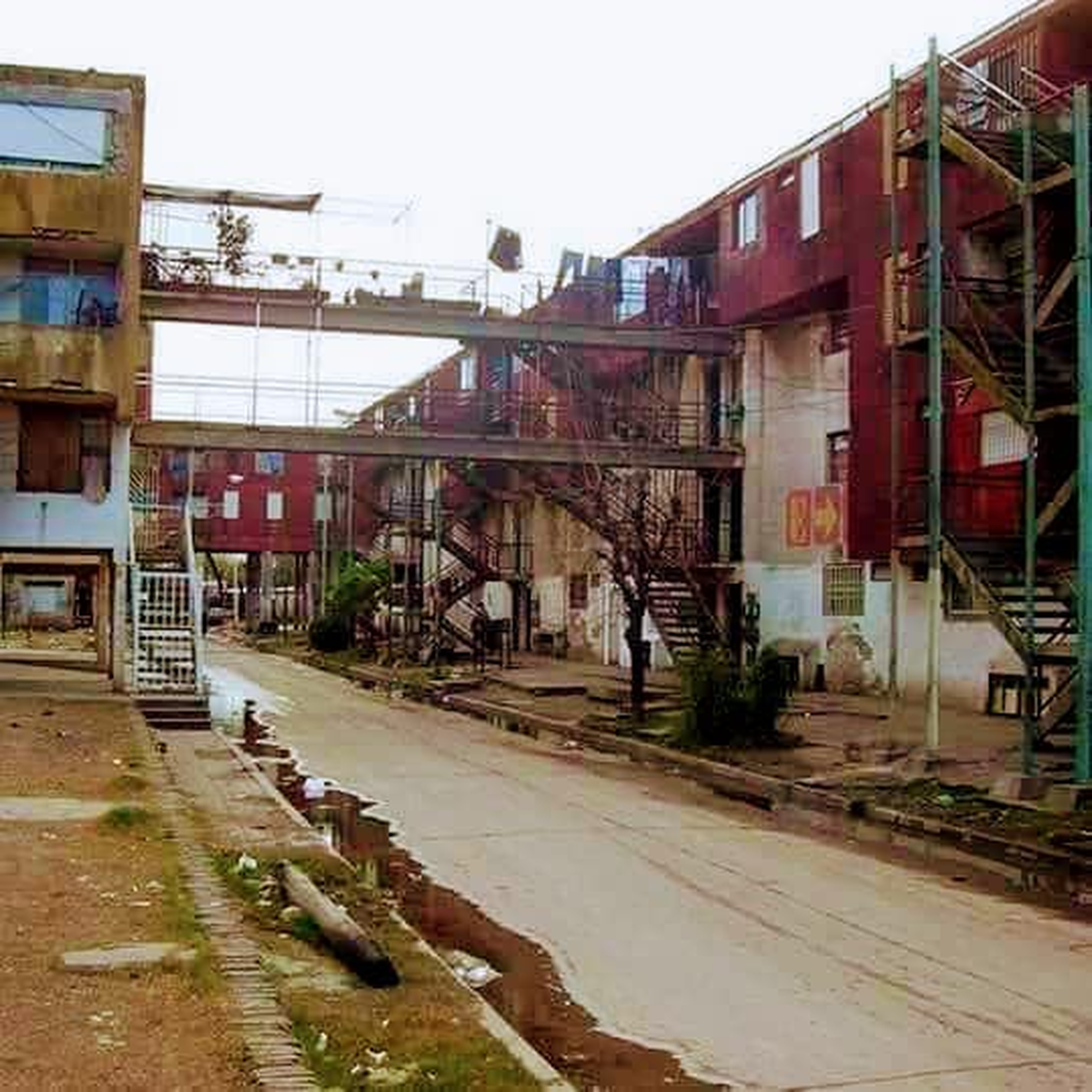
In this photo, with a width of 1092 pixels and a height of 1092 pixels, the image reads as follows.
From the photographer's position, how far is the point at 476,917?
9.71 metres

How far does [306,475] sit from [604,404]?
130 ft

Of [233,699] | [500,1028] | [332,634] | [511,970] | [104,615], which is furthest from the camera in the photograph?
[332,634]

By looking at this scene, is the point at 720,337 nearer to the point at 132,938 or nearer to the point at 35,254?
the point at 35,254

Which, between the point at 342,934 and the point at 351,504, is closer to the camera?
the point at 342,934

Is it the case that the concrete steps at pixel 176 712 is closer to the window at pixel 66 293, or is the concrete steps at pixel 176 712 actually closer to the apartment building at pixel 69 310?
the apartment building at pixel 69 310

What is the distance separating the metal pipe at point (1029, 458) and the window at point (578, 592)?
2672cm

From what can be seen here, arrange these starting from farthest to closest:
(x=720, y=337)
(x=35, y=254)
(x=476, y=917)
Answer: (x=720, y=337)
(x=35, y=254)
(x=476, y=917)

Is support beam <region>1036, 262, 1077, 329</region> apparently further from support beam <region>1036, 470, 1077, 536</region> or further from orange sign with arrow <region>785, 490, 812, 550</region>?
orange sign with arrow <region>785, 490, 812, 550</region>

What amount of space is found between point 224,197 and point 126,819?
72.9 feet

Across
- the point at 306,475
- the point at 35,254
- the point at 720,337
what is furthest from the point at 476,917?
the point at 306,475

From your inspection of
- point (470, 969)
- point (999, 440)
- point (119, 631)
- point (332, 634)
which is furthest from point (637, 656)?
point (332, 634)

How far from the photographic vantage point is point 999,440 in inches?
940

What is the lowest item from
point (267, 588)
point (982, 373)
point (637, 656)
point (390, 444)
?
point (637, 656)

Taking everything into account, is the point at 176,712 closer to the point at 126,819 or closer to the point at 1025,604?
the point at 126,819
